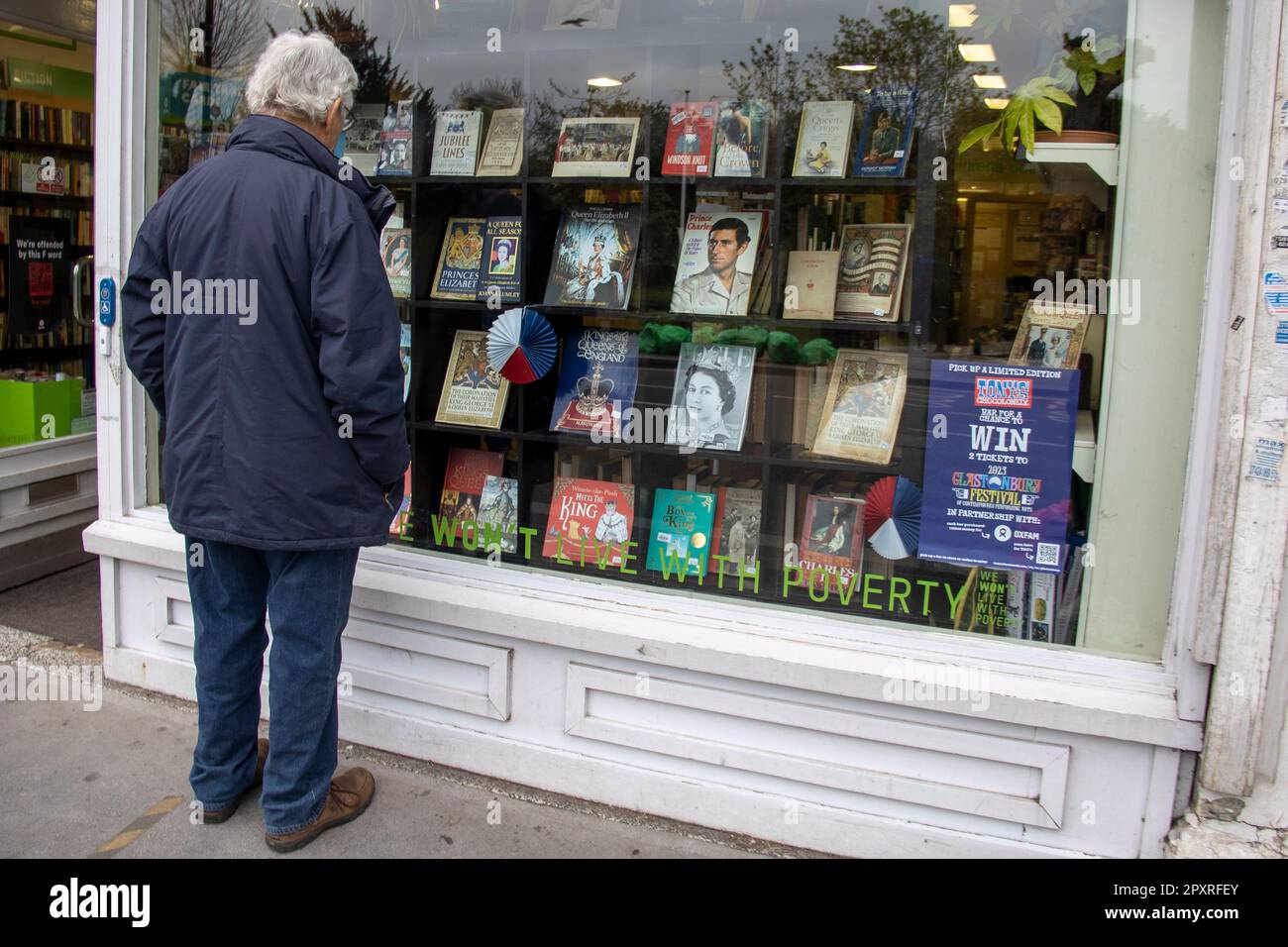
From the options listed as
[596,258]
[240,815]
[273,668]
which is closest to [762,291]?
[596,258]

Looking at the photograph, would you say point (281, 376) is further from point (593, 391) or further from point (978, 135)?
point (978, 135)

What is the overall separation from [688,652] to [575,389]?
1.22 meters

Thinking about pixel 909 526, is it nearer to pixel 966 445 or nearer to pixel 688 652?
pixel 966 445

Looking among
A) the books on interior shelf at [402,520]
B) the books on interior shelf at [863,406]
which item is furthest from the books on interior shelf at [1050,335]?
the books on interior shelf at [402,520]

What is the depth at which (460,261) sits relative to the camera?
379cm

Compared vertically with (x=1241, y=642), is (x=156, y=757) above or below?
below

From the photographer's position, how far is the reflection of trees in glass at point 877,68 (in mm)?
3039

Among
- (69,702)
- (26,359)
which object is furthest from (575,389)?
(26,359)

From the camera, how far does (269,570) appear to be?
273cm

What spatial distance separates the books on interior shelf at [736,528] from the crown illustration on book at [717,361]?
42cm

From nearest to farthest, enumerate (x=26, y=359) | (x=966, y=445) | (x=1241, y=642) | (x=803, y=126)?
(x=1241, y=642)
(x=966, y=445)
(x=803, y=126)
(x=26, y=359)

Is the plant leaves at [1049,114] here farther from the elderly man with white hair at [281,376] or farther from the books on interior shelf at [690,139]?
the elderly man with white hair at [281,376]

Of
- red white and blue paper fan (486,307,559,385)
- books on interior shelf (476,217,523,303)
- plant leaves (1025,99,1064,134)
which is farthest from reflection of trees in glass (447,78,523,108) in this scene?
plant leaves (1025,99,1064,134)

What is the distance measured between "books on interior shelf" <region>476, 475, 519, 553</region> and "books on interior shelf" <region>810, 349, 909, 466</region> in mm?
1152
